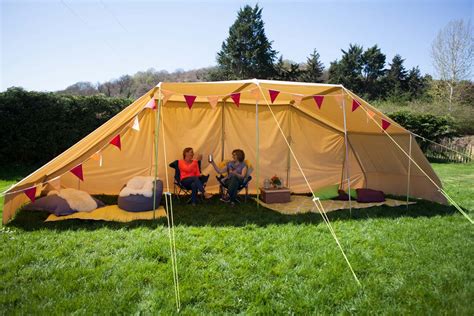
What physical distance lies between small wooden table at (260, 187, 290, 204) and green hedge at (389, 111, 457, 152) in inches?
335

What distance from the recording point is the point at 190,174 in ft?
16.4

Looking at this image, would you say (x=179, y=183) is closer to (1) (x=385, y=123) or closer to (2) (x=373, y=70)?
(1) (x=385, y=123)

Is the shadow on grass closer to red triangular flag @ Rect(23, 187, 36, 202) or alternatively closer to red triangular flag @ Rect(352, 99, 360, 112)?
red triangular flag @ Rect(23, 187, 36, 202)

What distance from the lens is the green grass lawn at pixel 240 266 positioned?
6.89 feet

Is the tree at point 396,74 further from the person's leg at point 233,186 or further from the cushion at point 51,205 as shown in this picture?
the cushion at point 51,205

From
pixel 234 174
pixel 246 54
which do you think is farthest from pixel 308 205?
pixel 246 54

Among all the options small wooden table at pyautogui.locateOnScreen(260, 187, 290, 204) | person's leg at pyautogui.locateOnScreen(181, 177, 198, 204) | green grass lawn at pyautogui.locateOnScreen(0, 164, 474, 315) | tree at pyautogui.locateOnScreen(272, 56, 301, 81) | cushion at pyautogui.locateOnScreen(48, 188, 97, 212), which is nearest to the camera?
green grass lawn at pyautogui.locateOnScreen(0, 164, 474, 315)

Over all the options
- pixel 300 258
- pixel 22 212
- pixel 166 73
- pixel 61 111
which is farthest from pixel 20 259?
A: pixel 166 73

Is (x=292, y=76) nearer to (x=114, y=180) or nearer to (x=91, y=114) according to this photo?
(x=91, y=114)

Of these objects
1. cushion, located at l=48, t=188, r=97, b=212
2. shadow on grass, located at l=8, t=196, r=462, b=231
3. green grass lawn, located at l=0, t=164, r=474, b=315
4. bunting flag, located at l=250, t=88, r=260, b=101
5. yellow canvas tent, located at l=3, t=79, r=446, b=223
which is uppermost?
bunting flag, located at l=250, t=88, r=260, b=101

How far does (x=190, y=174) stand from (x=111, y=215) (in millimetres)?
1387

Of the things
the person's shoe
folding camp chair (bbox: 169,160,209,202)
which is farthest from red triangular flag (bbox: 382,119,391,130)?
folding camp chair (bbox: 169,160,209,202)

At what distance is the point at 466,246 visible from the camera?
3090mm

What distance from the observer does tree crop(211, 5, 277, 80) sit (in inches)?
897
